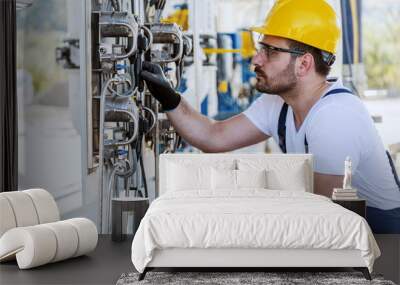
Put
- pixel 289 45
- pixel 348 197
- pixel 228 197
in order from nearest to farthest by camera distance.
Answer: pixel 228 197
pixel 348 197
pixel 289 45

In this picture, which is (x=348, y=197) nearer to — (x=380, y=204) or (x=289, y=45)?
(x=380, y=204)

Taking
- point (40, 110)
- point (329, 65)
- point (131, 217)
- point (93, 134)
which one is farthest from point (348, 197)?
point (40, 110)

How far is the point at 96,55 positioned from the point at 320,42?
2.07 m

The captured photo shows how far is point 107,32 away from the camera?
7.54 m

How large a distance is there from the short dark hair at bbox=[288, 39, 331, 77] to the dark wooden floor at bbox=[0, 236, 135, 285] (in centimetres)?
241

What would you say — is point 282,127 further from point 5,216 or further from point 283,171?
point 5,216

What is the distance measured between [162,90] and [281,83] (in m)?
1.13

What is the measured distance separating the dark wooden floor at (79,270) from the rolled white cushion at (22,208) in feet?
1.03

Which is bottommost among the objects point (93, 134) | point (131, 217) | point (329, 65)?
point (131, 217)

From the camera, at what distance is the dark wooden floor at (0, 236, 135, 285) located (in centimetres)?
534

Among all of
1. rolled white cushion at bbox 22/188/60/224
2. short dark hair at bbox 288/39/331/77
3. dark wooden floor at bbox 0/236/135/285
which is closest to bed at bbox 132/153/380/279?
dark wooden floor at bbox 0/236/135/285

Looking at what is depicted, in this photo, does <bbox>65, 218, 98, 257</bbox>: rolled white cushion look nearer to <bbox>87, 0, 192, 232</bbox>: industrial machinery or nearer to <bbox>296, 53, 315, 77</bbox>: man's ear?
<bbox>87, 0, 192, 232</bbox>: industrial machinery

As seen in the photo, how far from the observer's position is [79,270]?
18.7 feet

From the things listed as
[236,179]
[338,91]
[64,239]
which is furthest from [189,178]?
[338,91]
